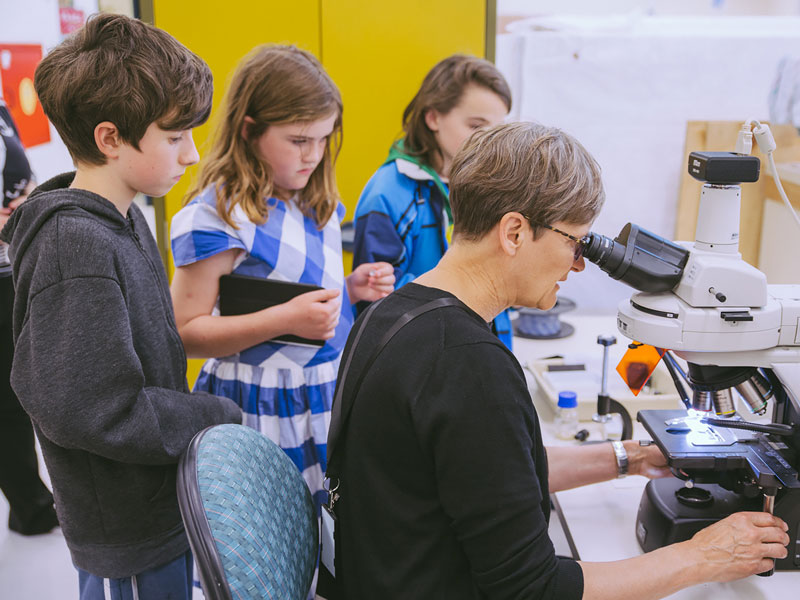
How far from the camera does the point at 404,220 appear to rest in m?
1.74

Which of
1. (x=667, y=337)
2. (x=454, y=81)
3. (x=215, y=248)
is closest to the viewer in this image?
(x=667, y=337)

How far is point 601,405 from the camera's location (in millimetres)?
Result: 1517

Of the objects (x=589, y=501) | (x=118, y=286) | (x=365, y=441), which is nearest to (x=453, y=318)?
(x=365, y=441)

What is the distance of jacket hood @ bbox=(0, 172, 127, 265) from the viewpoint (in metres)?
0.99

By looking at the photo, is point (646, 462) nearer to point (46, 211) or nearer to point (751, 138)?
point (751, 138)

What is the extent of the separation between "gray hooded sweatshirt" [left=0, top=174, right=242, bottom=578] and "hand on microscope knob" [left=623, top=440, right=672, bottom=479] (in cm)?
73

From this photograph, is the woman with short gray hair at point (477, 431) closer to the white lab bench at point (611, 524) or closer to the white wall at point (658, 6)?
the white lab bench at point (611, 524)

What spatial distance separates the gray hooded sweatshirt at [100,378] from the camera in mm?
951

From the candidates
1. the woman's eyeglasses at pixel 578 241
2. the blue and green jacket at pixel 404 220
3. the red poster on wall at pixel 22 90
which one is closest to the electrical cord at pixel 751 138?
the woman's eyeglasses at pixel 578 241

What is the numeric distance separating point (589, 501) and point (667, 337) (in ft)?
1.32

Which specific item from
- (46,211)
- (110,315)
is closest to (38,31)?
(46,211)

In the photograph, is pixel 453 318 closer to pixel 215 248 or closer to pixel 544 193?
pixel 544 193

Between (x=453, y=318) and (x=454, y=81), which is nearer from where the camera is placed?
(x=453, y=318)

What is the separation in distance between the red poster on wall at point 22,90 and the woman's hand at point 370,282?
1.48 metres
